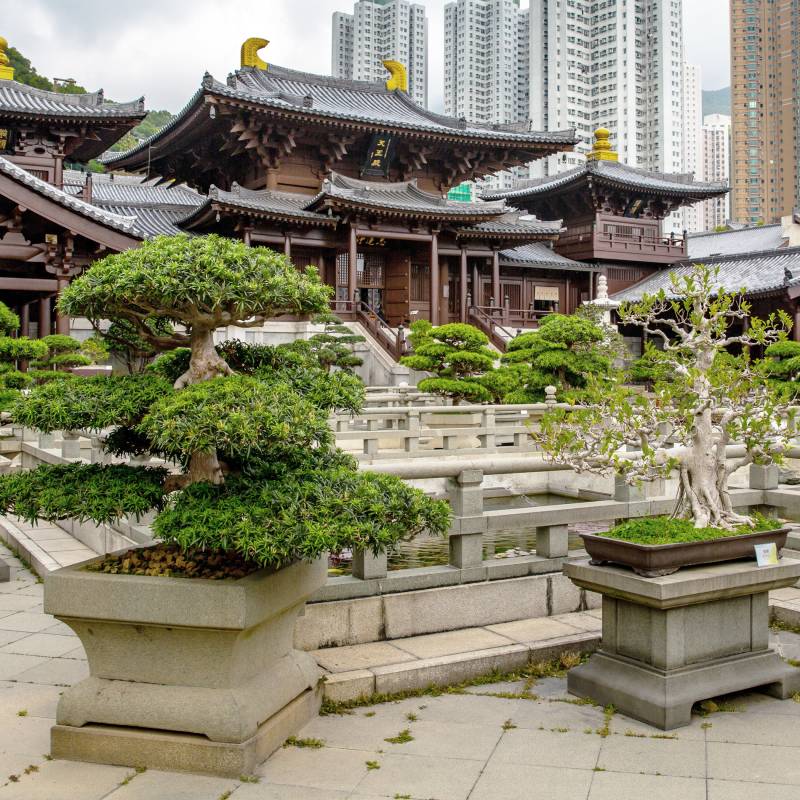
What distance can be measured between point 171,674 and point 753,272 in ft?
114

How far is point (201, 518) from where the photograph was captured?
4039 mm

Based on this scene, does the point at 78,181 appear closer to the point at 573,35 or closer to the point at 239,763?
the point at 239,763

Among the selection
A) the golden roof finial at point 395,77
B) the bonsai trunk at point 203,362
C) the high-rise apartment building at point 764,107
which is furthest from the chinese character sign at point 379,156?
the high-rise apartment building at point 764,107

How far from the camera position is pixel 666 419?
17.4 feet

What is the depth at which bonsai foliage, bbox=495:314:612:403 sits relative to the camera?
62.5 ft

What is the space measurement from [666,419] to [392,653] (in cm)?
234

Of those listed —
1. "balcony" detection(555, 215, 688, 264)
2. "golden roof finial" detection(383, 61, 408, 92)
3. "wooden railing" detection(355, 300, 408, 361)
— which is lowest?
"wooden railing" detection(355, 300, 408, 361)

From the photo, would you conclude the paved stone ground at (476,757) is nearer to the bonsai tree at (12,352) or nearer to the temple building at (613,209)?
the bonsai tree at (12,352)

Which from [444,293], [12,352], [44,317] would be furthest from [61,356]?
[444,293]

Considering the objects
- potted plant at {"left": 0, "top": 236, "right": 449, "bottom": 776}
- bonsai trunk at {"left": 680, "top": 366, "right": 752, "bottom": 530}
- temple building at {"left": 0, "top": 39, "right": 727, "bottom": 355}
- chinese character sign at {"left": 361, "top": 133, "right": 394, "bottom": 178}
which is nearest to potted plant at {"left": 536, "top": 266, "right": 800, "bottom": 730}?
bonsai trunk at {"left": 680, "top": 366, "right": 752, "bottom": 530}

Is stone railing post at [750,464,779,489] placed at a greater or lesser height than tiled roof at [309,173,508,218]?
lesser

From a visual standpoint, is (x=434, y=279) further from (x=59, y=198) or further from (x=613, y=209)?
(x=613, y=209)

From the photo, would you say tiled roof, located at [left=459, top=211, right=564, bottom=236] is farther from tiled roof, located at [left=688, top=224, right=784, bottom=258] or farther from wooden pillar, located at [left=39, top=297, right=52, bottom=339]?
wooden pillar, located at [left=39, top=297, right=52, bottom=339]

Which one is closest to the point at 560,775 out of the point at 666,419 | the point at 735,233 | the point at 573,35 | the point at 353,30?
the point at 666,419
